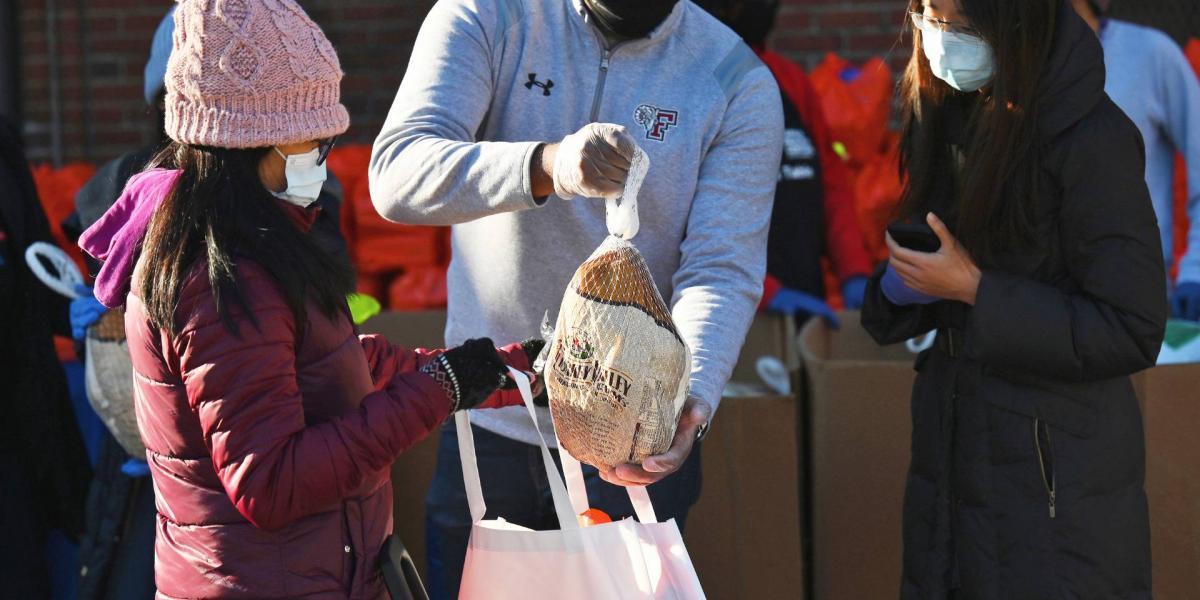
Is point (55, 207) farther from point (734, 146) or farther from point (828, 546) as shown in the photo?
point (734, 146)

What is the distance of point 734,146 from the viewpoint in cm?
220

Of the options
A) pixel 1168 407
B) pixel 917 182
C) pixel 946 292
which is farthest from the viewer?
pixel 1168 407

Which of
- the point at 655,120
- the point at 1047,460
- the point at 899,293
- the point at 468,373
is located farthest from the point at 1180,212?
the point at 468,373

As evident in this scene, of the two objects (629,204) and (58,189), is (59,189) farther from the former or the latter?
(629,204)

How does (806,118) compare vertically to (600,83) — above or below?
below

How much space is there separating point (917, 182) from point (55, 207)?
3380mm

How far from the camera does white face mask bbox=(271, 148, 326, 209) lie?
6.11 feet

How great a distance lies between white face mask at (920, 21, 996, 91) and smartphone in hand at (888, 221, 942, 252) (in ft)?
0.87

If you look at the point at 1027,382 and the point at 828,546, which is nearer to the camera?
the point at 1027,382

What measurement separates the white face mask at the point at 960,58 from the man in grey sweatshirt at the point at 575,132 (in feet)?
1.05

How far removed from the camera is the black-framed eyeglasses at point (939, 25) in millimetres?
2307

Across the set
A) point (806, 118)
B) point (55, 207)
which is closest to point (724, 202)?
point (806, 118)

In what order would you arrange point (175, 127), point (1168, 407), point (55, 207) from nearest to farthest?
point (175, 127) → point (1168, 407) → point (55, 207)

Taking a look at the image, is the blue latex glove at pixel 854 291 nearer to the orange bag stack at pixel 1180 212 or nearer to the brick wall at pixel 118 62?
the orange bag stack at pixel 1180 212
